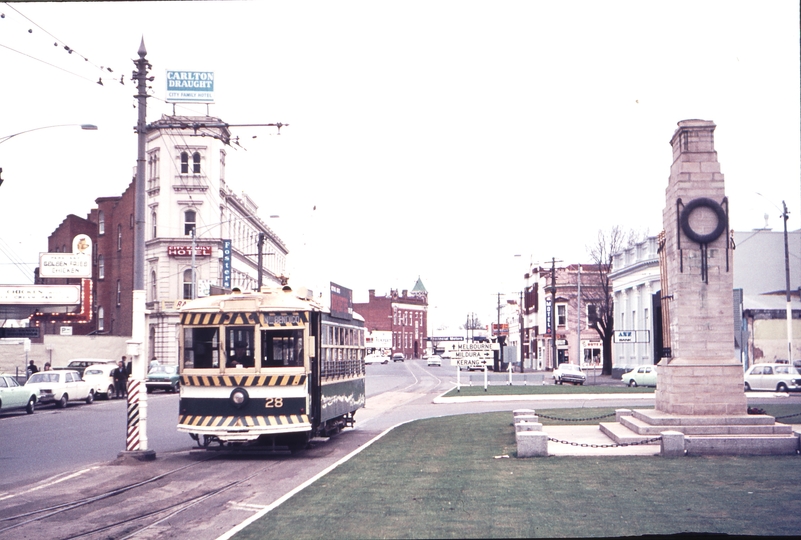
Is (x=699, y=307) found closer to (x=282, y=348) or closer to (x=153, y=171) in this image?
(x=282, y=348)

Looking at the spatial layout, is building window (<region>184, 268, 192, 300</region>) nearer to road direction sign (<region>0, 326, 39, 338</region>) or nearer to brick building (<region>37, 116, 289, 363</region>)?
brick building (<region>37, 116, 289, 363</region>)

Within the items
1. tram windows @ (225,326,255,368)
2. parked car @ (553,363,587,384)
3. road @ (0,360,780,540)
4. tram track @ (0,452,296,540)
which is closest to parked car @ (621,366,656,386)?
parked car @ (553,363,587,384)

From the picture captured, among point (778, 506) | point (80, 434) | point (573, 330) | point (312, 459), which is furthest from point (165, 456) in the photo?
point (573, 330)

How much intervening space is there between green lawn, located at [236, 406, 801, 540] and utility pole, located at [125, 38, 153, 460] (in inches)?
159

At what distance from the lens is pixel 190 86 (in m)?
34.3

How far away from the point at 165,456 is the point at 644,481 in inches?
377

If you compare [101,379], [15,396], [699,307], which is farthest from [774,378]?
[15,396]

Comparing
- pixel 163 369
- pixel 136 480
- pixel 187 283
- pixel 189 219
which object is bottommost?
pixel 136 480

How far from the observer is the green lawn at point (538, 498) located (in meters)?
8.84

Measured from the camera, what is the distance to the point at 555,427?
21.1 meters

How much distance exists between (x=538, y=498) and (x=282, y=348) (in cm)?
721

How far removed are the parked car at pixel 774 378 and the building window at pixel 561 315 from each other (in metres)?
41.8

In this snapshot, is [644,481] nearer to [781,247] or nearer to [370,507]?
[370,507]

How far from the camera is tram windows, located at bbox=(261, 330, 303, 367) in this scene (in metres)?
16.3
